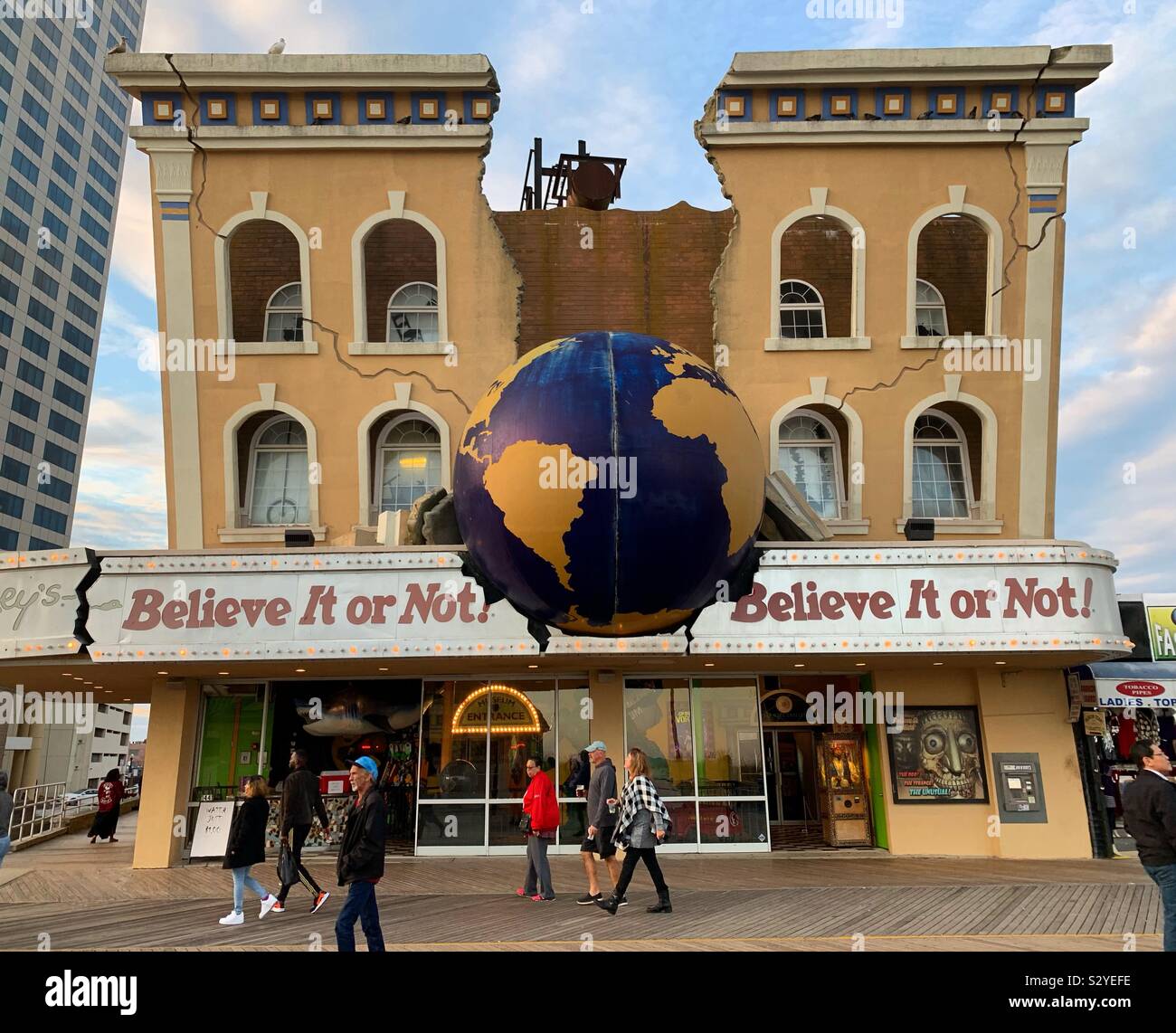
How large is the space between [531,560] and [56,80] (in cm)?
9957

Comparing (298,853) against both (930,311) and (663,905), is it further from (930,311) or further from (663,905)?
(930,311)

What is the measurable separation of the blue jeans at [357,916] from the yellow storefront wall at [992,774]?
11041mm

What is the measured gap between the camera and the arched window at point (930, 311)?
18.0 m

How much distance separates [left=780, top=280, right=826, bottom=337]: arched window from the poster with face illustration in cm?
749

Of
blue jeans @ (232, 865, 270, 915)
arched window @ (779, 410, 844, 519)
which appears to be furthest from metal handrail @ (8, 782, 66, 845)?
arched window @ (779, 410, 844, 519)

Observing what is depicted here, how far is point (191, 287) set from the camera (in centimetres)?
1708

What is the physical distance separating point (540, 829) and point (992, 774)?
875 centimetres

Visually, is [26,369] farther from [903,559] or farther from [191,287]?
[903,559]

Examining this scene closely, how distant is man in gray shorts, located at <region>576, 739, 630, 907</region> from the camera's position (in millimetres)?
10281

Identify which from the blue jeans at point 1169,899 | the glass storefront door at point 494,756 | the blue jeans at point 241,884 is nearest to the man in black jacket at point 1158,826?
the blue jeans at point 1169,899

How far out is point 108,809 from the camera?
20344 mm

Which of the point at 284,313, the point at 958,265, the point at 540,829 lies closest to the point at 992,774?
the point at 540,829

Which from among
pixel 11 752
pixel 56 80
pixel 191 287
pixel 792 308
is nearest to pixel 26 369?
pixel 56 80

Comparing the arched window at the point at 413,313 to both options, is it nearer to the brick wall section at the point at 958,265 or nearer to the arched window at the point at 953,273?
the arched window at the point at 953,273
